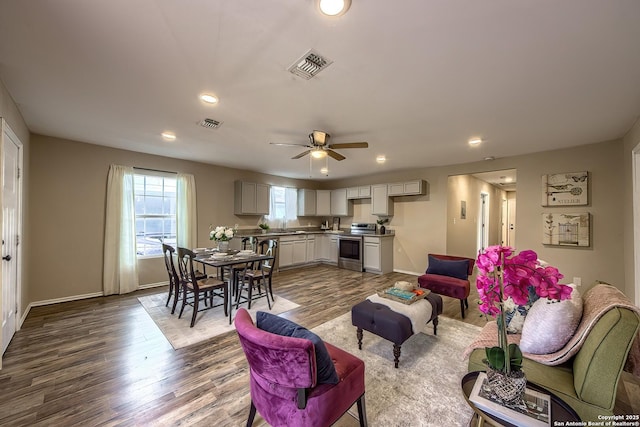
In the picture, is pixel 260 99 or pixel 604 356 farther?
pixel 260 99

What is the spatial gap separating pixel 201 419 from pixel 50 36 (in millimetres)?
2782

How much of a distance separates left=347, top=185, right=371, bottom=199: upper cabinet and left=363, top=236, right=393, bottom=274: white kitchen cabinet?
1.28 metres

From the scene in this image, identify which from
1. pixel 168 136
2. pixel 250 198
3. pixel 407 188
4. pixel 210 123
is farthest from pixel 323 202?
pixel 210 123

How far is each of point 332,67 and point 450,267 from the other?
3295 mm

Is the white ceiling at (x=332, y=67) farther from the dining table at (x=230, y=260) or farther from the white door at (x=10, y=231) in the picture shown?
the dining table at (x=230, y=260)

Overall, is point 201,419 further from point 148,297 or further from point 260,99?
point 148,297

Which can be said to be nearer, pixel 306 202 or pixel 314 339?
pixel 314 339

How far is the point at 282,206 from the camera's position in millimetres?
7297

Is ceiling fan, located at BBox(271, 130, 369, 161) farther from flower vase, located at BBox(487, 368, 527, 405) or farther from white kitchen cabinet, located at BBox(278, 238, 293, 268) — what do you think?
white kitchen cabinet, located at BBox(278, 238, 293, 268)

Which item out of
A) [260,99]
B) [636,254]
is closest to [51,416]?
[260,99]

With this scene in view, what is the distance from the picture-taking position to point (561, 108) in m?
2.66

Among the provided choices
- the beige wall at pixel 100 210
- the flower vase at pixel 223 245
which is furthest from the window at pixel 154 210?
the flower vase at pixel 223 245

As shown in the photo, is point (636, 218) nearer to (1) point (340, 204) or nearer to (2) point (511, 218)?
(1) point (340, 204)

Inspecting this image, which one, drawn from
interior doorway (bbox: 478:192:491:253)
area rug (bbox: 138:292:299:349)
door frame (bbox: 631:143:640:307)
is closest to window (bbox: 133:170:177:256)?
area rug (bbox: 138:292:299:349)
